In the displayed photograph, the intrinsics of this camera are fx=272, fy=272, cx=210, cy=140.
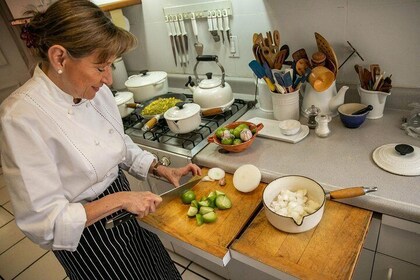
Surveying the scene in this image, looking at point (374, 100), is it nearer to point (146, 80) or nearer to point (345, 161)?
point (345, 161)

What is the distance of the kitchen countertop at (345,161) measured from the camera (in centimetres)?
80

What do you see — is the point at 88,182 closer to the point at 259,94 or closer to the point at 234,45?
the point at 259,94

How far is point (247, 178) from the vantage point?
3.17ft

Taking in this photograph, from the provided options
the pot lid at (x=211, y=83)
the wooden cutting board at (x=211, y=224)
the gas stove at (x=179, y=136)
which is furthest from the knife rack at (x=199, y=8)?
the wooden cutting board at (x=211, y=224)

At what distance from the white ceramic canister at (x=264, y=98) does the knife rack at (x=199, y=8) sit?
0.44 metres

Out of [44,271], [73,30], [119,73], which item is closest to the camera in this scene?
[73,30]

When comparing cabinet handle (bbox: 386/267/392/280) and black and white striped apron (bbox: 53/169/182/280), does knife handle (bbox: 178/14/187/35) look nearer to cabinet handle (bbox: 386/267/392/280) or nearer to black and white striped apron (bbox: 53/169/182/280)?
black and white striped apron (bbox: 53/169/182/280)

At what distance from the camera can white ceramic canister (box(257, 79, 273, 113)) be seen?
135 centimetres

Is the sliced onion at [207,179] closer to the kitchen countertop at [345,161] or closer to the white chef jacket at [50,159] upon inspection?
the kitchen countertop at [345,161]

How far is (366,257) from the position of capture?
972 millimetres

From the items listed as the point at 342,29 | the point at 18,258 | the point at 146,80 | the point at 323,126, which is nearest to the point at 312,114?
the point at 323,126

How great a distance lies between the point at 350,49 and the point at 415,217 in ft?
2.56

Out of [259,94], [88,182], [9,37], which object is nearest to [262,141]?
[259,94]

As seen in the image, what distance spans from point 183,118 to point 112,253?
61 centimetres
